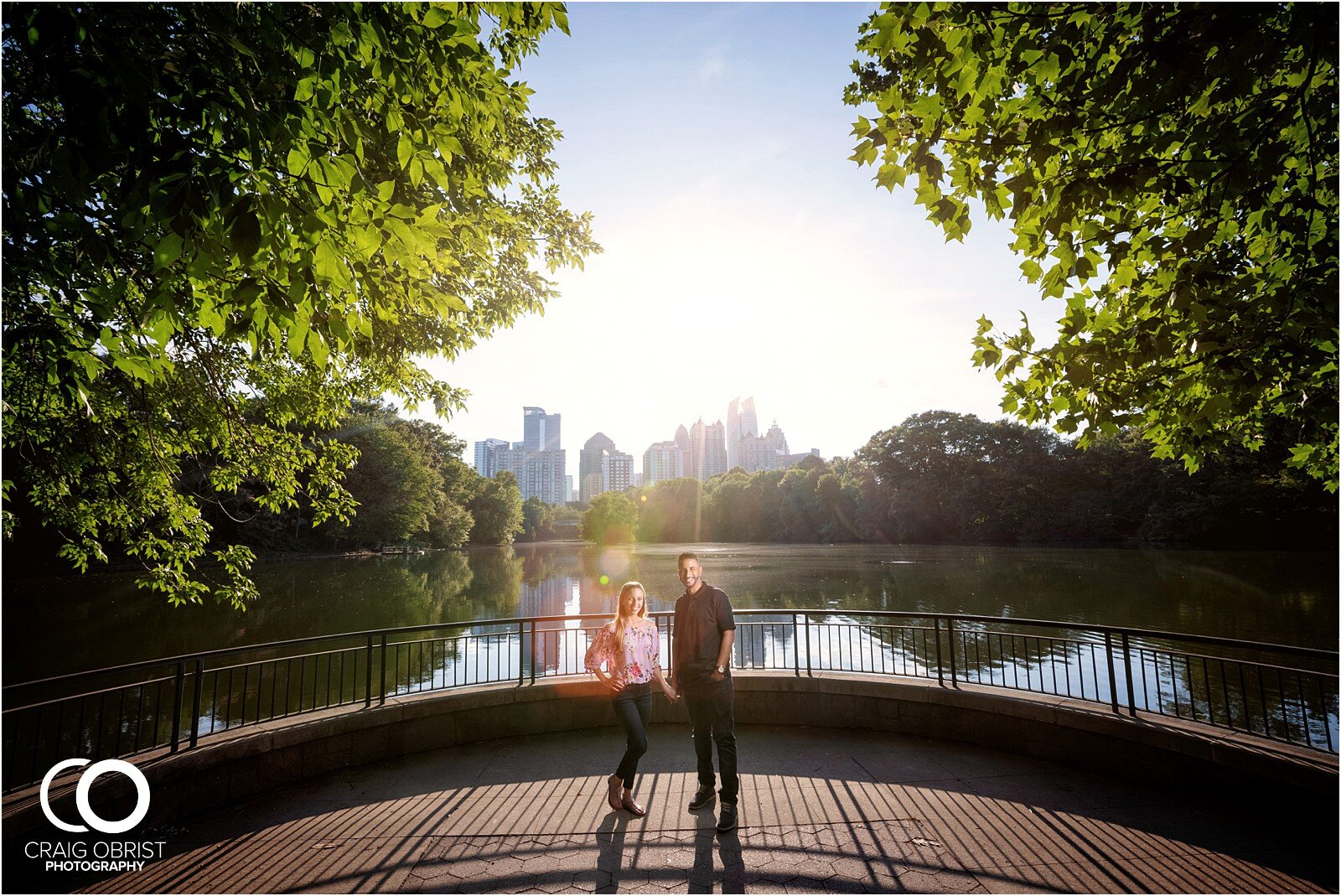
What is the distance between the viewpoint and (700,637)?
4.82m

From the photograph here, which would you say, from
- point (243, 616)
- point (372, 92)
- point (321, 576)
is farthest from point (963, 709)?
point (321, 576)

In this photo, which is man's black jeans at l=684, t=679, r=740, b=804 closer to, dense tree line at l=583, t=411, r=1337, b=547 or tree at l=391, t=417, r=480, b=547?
dense tree line at l=583, t=411, r=1337, b=547

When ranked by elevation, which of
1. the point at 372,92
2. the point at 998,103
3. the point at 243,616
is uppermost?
the point at 998,103

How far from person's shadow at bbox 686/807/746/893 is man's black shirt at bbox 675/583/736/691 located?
1032mm

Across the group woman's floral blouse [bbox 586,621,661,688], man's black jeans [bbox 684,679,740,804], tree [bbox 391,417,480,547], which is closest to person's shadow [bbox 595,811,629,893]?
man's black jeans [bbox 684,679,740,804]

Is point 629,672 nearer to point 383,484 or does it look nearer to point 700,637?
point 700,637

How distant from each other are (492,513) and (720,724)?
80.2 m

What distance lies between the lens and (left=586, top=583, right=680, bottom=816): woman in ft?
16.2

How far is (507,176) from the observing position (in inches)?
259

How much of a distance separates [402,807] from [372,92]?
5.49 meters

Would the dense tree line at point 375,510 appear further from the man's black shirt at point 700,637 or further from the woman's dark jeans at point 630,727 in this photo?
the man's black shirt at point 700,637

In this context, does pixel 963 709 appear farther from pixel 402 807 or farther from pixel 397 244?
pixel 397 244

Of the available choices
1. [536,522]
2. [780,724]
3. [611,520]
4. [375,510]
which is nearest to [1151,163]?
[780,724]

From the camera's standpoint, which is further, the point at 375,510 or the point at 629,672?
the point at 375,510
